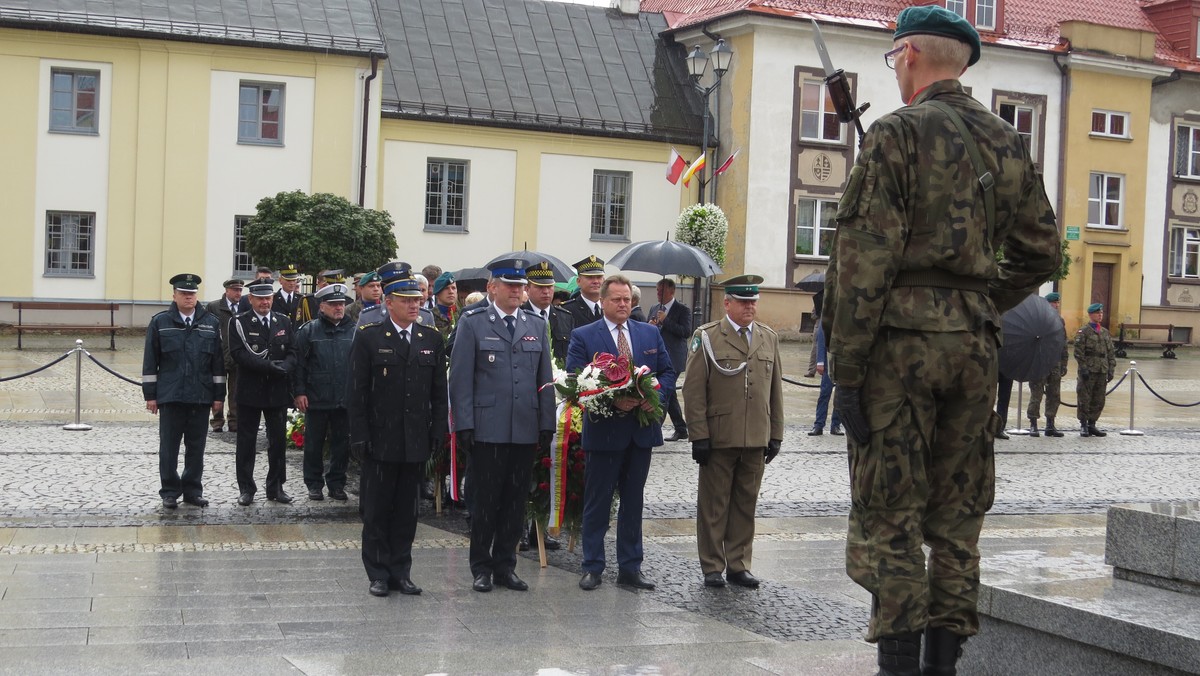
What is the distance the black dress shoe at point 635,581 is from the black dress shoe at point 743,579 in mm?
518

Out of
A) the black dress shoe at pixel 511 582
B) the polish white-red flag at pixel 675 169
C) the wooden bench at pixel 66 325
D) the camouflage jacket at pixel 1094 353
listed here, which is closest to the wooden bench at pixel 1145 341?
the polish white-red flag at pixel 675 169

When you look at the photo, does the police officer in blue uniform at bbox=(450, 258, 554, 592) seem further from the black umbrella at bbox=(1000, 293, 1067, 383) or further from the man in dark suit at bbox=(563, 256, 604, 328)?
the black umbrella at bbox=(1000, 293, 1067, 383)

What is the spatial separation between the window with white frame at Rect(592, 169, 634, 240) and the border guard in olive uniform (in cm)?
3034

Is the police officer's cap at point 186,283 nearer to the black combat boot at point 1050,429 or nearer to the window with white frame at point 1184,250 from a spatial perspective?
the black combat boot at point 1050,429

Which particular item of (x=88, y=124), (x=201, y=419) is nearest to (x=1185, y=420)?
(x=201, y=419)

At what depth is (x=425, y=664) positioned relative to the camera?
6000mm

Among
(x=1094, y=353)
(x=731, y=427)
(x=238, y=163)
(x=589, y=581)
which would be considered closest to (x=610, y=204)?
(x=238, y=163)

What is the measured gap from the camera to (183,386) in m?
11.0

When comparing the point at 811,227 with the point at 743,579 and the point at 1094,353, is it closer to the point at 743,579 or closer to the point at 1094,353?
the point at 1094,353

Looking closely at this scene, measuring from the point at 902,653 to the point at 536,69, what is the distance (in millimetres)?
35641

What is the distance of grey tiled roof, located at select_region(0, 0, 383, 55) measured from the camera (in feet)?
107

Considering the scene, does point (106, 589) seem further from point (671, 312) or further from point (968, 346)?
point (671, 312)

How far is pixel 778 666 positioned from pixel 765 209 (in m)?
33.6

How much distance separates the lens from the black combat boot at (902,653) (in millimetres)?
4648
